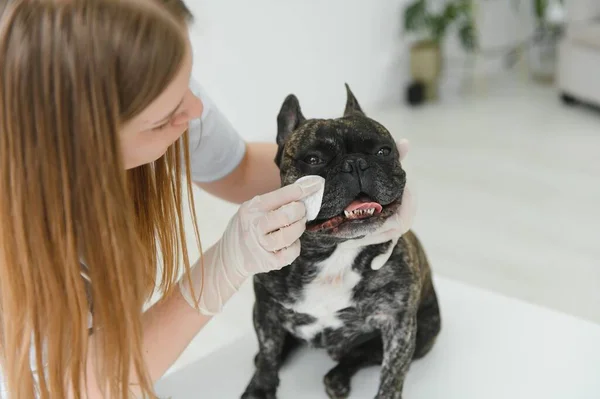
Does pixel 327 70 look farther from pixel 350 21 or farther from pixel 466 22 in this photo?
pixel 466 22

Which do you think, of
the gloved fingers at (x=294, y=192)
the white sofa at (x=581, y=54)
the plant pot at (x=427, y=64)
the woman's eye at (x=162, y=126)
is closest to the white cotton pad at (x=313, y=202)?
the gloved fingers at (x=294, y=192)

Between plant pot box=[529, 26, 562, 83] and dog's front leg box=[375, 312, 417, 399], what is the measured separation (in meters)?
4.16

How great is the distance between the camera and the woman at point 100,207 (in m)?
0.90

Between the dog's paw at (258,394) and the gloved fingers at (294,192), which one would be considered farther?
the dog's paw at (258,394)

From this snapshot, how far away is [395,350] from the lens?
3.85 feet

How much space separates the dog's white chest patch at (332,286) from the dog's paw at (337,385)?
0.50 feet

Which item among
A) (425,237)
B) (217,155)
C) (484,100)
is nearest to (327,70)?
(484,100)

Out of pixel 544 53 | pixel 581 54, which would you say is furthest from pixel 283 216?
pixel 544 53

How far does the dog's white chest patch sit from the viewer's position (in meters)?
1.17

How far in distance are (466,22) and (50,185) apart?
3.87 metres

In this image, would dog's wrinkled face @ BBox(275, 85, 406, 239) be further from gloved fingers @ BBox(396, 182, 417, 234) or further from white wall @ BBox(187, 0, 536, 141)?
white wall @ BBox(187, 0, 536, 141)

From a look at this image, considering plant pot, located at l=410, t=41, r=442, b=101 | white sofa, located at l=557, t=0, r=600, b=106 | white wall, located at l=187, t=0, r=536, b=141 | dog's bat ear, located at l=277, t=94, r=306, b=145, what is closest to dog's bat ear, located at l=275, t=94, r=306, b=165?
dog's bat ear, located at l=277, t=94, r=306, b=145

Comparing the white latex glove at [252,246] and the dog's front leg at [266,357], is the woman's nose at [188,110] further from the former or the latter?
the dog's front leg at [266,357]

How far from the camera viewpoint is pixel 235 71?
3.68m
